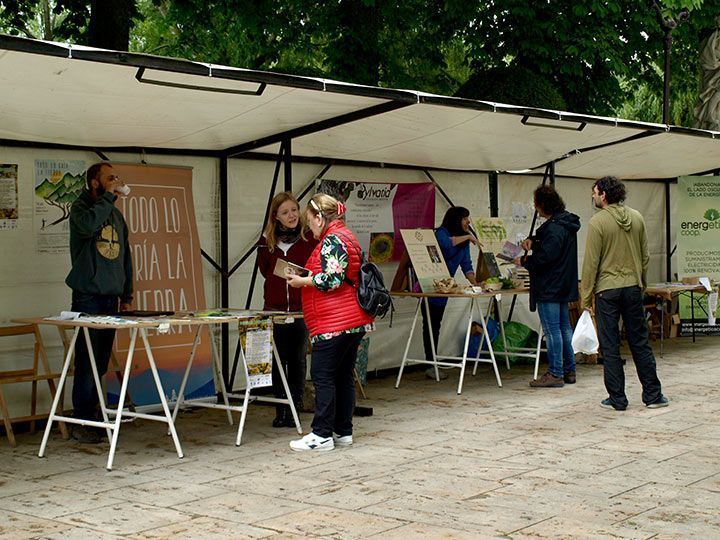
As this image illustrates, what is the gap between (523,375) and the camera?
10133mm

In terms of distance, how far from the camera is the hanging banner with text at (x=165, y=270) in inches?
308

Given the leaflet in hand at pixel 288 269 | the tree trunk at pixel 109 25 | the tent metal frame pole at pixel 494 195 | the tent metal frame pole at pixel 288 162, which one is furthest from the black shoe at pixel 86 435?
the tree trunk at pixel 109 25

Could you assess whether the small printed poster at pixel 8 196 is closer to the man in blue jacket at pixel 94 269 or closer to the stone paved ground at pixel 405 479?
the man in blue jacket at pixel 94 269

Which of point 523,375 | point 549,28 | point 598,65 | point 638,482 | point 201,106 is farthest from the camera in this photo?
point 598,65

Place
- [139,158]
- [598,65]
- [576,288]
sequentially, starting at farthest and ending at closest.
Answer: [598,65]
[576,288]
[139,158]

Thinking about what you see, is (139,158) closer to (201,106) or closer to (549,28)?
(201,106)

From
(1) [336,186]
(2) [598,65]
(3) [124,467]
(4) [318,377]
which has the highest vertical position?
(2) [598,65]

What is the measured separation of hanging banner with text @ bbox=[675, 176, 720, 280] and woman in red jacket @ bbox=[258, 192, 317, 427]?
6.84m

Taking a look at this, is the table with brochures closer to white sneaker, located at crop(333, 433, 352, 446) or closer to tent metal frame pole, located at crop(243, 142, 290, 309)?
white sneaker, located at crop(333, 433, 352, 446)

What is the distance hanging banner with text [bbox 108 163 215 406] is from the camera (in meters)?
7.82

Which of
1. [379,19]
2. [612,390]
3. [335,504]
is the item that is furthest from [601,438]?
[379,19]

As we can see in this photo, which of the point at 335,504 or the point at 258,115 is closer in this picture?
the point at 335,504

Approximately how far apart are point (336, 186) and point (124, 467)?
3885mm

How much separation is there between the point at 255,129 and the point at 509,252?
4.07 m
